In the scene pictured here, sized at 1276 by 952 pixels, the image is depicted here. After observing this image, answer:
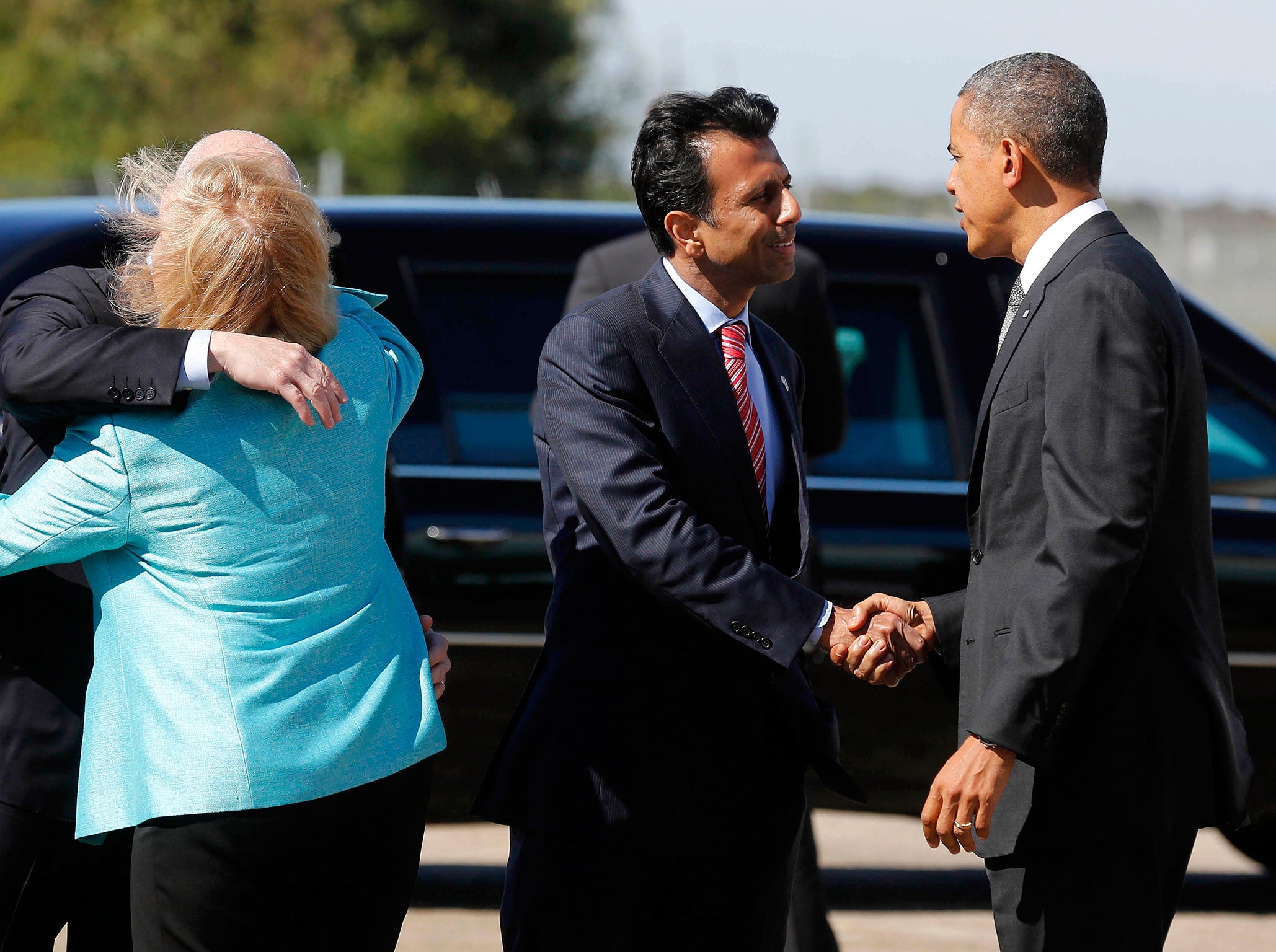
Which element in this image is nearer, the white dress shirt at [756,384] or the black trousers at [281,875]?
the black trousers at [281,875]

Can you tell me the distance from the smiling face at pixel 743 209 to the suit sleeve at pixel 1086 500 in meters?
0.63

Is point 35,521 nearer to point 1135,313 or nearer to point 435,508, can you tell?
point 1135,313

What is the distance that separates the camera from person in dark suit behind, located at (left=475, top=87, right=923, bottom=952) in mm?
2525

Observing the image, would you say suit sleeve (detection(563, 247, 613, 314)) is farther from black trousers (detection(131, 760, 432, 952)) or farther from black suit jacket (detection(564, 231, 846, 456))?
black trousers (detection(131, 760, 432, 952))

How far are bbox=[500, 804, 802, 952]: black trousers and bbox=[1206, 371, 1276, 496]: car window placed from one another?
2298mm

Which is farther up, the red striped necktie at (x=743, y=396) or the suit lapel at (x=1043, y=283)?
the suit lapel at (x=1043, y=283)

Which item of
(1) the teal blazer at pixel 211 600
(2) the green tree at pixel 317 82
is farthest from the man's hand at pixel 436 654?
(2) the green tree at pixel 317 82

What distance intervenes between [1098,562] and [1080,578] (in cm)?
3

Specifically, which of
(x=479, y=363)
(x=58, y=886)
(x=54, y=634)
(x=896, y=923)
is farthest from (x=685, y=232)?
(x=896, y=923)

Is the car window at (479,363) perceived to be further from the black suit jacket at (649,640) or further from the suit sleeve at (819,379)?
the black suit jacket at (649,640)

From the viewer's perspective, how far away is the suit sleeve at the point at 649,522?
8.12 ft

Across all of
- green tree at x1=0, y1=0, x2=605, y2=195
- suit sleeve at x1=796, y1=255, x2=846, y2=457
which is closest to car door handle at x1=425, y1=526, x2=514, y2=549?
suit sleeve at x1=796, y1=255, x2=846, y2=457

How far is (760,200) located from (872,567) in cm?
167

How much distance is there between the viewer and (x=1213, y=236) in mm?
26609
